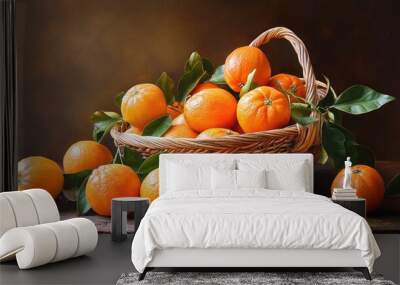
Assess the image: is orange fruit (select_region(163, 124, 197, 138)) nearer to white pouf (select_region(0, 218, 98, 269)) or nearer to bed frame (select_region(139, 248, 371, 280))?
white pouf (select_region(0, 218, 98, 269))

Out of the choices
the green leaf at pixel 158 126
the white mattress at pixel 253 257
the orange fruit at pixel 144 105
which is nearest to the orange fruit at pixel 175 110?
the orange fruit at pixel 144 105

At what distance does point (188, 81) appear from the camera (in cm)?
580

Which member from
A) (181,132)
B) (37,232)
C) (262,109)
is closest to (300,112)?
(262,109)

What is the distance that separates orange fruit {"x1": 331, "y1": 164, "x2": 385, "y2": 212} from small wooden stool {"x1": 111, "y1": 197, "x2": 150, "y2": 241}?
159 cm

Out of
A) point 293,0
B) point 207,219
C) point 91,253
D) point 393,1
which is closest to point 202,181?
point 91,253

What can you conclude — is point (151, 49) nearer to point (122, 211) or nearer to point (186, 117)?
point (186, 117)

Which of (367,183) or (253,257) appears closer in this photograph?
(253,257)

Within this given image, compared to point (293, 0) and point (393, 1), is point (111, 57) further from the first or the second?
point (393, 1)

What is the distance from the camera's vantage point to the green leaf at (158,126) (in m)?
5.51

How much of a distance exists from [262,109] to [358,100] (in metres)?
0.89

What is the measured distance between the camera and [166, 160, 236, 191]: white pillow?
17.3 ft

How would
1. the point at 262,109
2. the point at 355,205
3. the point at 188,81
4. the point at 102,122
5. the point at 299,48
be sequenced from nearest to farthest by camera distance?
the point at 355,205 → the point at 262,109 → the point at 299,48 → the point at 188,81 → the point at 102,122

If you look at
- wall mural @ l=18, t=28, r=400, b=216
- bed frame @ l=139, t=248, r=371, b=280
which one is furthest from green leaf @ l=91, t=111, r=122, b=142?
bed frame @ l=139, t=248, r=371, b=280

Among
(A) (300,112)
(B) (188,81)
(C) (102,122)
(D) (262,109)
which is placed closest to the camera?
(D) (262,109)
